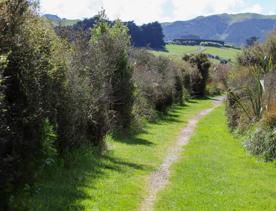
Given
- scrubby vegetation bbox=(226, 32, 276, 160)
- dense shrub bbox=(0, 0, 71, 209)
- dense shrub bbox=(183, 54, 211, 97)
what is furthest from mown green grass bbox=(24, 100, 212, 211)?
dense shrub bbox=(183, 54, 211, 97)

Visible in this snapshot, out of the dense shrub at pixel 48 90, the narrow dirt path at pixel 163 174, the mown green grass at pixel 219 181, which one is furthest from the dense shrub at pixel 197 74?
the mown green grass at pixel 219 181

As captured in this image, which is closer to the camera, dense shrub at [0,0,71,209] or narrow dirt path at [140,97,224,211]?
dense shrub at [0,0,71,209]

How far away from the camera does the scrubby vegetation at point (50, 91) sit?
422 inches

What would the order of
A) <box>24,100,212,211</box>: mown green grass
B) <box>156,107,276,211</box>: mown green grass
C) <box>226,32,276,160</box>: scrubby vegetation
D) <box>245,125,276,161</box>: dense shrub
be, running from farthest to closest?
<box>226,32,276,160</box>: scrubby vegetation → <box>245,125,276,161</box>: dense shrub → <box>156,107,276,211</box>: mown green grass → <box>24,100,212,211</box>: mown green grass

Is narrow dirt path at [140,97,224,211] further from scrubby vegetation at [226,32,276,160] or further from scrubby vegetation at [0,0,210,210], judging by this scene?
scrubby vegetation at [226,32,276,160]

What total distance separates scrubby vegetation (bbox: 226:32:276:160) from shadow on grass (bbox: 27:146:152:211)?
251 inches

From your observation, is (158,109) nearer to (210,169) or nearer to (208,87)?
(210,169)

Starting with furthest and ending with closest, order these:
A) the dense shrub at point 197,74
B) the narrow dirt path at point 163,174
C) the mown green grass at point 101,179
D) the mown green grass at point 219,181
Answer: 1. the dense shrub at point 197,74
2. the mown green grass at point 219,181
3. the narrow dirt path at point 163,174
4. the mown green grass at point 101,179

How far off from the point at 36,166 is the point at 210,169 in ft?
29.0

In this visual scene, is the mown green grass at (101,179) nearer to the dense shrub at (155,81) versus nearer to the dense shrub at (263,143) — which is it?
the dense shrub at (263,143)

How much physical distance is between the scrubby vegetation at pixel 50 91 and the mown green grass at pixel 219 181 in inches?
139

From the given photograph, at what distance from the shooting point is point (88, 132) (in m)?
20.2

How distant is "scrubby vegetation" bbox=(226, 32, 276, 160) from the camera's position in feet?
73.2

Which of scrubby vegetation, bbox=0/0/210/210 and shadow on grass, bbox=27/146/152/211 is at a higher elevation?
scrubby vegetation, bbox=0/0/210/210
